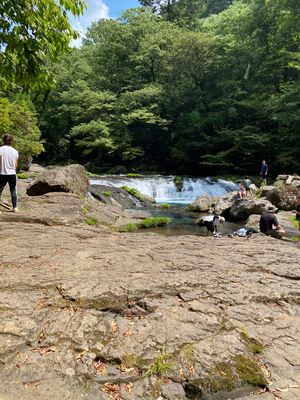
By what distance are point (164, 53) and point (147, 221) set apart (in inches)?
1039

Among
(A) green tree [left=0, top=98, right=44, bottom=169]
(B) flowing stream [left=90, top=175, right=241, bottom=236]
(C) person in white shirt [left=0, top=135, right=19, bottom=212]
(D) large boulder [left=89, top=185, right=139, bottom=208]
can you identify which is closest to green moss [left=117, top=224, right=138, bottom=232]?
(C) person in white shirt [left=0, top=135, right=19, bottom=212]

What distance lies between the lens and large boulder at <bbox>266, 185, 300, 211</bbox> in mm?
16656

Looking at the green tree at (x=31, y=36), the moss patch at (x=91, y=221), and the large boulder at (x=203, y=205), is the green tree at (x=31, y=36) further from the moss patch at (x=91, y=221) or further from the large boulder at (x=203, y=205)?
the large boulder at (x=203, y=205)

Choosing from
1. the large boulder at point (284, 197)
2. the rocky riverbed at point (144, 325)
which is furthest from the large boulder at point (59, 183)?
the large boulder at point (284, 197)

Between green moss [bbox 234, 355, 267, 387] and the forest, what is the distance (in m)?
24.3

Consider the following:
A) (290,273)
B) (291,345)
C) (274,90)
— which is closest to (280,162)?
(274,90)

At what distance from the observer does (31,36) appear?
5.09m

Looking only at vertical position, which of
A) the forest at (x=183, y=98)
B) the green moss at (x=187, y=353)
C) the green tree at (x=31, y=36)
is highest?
the forest at (x=183, y=98)

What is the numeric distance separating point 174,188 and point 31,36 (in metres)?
20.5

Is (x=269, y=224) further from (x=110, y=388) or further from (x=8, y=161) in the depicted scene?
(x=110, y=388)

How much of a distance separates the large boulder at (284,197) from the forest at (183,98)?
11.3 metres

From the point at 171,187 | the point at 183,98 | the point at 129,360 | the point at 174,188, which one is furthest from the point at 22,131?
the point at 129,360

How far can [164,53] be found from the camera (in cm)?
3384

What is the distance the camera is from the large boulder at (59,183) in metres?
13.1
